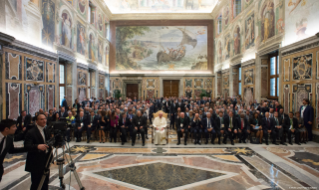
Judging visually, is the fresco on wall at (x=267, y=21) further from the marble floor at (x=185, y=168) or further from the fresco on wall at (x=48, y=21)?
the fresco on wall at (x=48, y=21)

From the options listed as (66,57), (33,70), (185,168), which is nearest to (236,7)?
(66,57)

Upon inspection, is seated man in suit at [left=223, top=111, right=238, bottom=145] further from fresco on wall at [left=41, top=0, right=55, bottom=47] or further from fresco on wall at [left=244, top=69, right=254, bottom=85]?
fresco on wall at [left=41, top=0, right=55, bottom=47]

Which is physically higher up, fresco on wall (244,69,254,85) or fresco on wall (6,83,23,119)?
fresco on wall (244,69,254,85)

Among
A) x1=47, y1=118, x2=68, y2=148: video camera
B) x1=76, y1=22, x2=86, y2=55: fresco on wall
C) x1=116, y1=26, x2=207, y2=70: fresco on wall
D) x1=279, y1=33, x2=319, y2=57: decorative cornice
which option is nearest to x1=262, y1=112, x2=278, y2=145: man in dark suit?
x1=279, y1=33, x2=319, y2=57: decorative cornice

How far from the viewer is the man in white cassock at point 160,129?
7.76 meters

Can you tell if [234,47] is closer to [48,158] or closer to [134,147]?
[134,147]

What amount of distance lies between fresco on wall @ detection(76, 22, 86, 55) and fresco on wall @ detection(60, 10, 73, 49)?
131 cm

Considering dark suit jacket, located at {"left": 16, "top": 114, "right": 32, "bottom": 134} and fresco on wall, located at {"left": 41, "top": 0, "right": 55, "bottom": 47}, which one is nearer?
dark suit jacket, located at {"left": 16, "top": 114, "right": 32, "bottom": 134}

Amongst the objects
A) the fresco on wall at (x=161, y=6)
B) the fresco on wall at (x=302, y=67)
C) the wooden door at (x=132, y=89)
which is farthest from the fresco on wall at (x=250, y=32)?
the wooden door at (x=132, y=89)

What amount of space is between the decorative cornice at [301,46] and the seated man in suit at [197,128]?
5.43m

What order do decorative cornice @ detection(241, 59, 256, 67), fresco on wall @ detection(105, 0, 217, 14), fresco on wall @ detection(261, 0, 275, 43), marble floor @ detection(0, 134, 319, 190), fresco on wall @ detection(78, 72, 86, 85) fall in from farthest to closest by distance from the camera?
fresco on wall @ detection(105, 0, 217, 14) → fresco on wall @ detection(78, 72, 86, 85) → decorative cornice @ detection(241, 59, 256, 67) → fresco on wall @ detection(261, 0, 275, 43) → marble floor @ detection(0, 134, 319, 190)

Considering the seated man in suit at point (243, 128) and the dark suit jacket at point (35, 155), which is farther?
the seated man in suit at point (243, 128)

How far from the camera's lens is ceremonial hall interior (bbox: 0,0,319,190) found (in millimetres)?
4254

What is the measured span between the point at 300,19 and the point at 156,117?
25.7 feet
